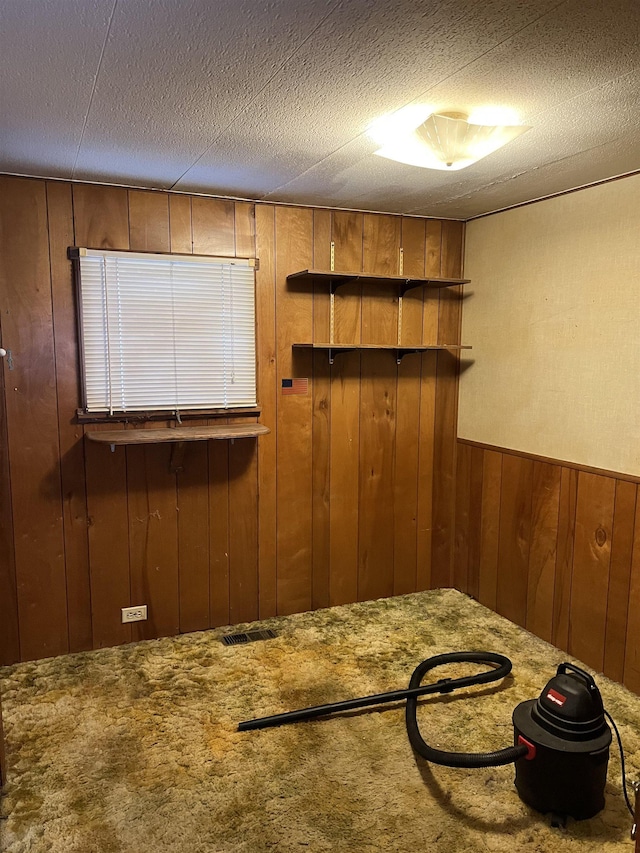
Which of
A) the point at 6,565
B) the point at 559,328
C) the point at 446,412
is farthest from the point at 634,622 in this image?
the point at 6,565

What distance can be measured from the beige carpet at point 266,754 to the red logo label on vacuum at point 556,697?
404 mm

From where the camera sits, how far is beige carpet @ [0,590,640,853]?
6.42 feet

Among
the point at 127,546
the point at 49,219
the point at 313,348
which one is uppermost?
the point at 49,219

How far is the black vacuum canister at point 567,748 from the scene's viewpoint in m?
1.93

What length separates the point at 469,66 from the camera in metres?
1.70

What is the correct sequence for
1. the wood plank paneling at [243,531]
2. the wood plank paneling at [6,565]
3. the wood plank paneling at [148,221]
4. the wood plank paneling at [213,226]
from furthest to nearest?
1. the wood plank paneling at [243,531]
2. the wood plank paneling at [213,226]
3. the wood plank paneling at [148,221]
4. the wood plank paneling at [6,565]

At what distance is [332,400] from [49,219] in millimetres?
1693

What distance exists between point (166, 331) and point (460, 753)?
225 centimetres

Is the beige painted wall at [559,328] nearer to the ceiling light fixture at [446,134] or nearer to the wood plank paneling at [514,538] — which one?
the wood plank paneling at [514,538]

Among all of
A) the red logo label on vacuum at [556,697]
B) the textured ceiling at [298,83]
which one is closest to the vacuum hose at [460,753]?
the red logo label on vacuum at [556,697]

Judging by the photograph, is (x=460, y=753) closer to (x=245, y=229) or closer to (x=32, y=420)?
(x=32, y=420)

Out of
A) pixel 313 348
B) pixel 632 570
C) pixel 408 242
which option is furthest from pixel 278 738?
pixel 408 242

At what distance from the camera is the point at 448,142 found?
2.21 metres

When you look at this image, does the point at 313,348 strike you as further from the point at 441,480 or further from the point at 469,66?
the point at 469,66
